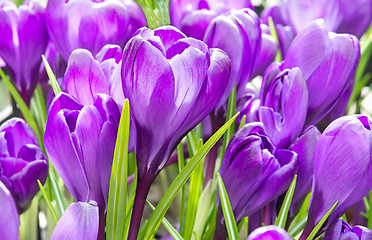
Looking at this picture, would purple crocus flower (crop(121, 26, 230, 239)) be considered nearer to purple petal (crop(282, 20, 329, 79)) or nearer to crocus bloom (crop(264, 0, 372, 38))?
purple petal (crop(282, 20, 329, 79))

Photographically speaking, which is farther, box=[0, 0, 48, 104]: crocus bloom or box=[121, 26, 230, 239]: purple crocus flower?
box=[0, 0, 48, 104]: crocus bloom

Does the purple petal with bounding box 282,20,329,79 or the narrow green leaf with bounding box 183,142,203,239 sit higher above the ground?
the purple petal with bounding box 282,20,329,79

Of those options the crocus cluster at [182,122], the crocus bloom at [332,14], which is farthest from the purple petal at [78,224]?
the crocus bloom at [332,14]

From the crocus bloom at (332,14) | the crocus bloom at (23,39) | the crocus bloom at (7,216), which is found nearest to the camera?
the crocus bloom at (7,216)

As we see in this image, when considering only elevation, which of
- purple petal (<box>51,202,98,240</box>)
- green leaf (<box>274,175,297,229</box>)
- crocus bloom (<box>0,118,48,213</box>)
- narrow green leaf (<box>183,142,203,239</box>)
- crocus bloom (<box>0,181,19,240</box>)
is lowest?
narrow green leaf (<box>183,142,203,239</box>)

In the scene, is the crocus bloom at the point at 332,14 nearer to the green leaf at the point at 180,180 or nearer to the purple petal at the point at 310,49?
the purple petal at the point at 310,49

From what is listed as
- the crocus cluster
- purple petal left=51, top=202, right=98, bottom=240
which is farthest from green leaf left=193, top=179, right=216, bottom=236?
purple petal left=51, top=202, right=98, bottom=240

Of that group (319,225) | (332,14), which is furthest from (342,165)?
(332,14)

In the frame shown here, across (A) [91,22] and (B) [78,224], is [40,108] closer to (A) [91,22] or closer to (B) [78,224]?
(A) [91,22]
